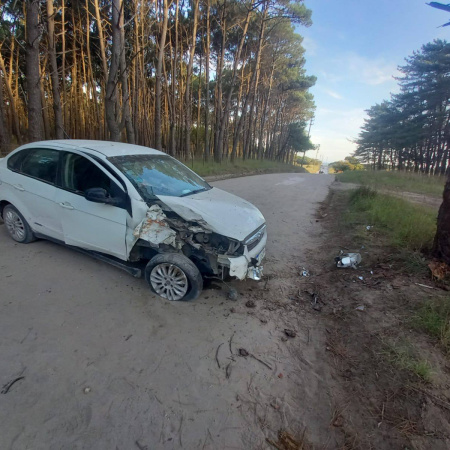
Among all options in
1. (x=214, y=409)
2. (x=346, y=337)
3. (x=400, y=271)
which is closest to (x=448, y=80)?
(x=400, y=271)

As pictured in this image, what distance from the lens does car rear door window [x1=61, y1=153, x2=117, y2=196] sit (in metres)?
3.66

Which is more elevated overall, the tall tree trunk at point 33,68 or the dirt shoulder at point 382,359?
the tall tree trunk at point 33,68

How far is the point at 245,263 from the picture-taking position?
3.35m

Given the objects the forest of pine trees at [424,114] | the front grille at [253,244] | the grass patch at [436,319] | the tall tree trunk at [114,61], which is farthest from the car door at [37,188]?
the forest of pine trees at [424,114]

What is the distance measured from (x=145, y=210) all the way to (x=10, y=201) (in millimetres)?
2621

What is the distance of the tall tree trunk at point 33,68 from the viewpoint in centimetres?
Result: 790

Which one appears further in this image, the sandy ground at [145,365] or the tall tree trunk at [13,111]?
the tall tree trunk at [13,111]

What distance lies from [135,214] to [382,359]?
2985 mm

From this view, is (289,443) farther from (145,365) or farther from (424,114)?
(424,114)

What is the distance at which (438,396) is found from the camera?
2.25 m

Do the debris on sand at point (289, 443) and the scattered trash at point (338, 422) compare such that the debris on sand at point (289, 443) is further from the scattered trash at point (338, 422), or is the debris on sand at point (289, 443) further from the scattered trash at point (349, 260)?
the scattered trash at point (349, 260)

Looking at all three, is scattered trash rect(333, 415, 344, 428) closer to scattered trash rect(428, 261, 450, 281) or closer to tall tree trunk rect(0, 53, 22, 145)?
scattered trash rect(428, 261, 450, 281)

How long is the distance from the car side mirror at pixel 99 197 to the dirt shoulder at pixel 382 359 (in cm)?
279

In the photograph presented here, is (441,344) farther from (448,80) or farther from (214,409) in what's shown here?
(448,80)
